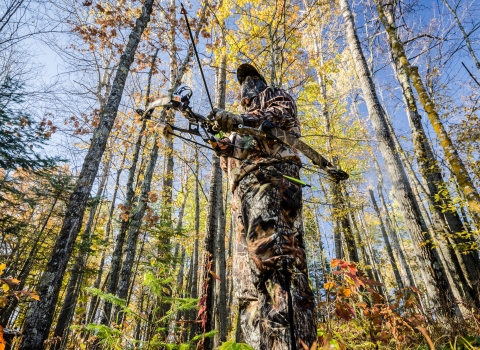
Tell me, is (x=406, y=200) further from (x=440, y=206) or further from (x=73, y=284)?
(x=73, y=284)

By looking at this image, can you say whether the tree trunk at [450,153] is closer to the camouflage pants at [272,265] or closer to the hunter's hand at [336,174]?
the hunter's hand at [336,174]

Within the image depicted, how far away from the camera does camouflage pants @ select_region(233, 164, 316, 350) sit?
1.97 metres

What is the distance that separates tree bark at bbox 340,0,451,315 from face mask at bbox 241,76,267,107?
338 centimetres

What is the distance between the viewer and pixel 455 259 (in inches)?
273

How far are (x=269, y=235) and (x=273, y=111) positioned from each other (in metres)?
1.28

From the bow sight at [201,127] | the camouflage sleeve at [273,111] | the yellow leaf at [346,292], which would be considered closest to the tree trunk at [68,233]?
the bow sight at [201,127]

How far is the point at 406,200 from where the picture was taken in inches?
241

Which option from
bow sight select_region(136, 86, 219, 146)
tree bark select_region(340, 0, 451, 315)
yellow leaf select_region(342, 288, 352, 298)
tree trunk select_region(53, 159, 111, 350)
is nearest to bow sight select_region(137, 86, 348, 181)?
bow sight select_region(136, 86, 219, 146)

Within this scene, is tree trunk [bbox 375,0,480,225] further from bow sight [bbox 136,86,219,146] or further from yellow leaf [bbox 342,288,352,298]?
bow sight [bbox 136,86,219,146]

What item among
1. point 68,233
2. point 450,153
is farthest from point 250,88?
point 450,153

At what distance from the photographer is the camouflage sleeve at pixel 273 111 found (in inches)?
98.7

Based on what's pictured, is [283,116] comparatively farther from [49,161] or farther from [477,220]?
[49,161]

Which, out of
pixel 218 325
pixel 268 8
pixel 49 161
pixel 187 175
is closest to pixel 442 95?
pixel 268 8

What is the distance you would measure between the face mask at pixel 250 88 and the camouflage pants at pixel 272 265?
113 centimetres
